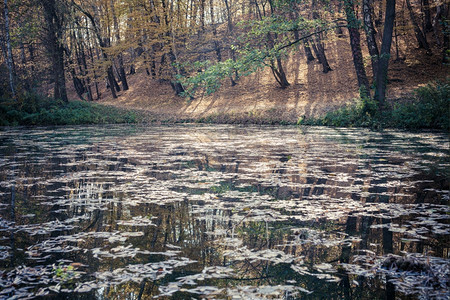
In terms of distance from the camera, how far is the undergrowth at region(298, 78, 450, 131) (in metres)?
14.0

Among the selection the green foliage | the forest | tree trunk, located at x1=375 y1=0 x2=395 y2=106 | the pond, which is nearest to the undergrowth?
the green foliage

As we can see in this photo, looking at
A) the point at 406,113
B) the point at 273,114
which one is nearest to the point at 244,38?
the point at 273,114

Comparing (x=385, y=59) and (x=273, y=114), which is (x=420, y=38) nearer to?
(x=385, y=59)

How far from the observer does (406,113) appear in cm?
1551

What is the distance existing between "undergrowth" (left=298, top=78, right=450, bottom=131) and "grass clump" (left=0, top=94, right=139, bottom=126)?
13535 millimetres

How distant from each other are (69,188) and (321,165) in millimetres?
5073

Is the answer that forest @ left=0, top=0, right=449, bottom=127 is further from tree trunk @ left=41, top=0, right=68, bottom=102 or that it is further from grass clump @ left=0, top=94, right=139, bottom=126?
grass clump @ left=0, top=94, right=139, bottom=126

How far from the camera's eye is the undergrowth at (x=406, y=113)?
1399cm

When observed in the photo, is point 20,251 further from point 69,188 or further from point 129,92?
point 129,92

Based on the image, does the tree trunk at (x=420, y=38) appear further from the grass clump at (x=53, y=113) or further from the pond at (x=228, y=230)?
the grass clump at (x=53, y=113)

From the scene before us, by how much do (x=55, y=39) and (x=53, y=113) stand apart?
4.99 m

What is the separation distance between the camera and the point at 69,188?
6.31 meters

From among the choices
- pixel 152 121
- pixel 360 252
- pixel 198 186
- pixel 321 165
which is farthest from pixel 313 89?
pixel 360 252

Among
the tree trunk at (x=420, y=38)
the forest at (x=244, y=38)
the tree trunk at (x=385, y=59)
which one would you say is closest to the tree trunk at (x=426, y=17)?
the forest at (x=244, y=38)
